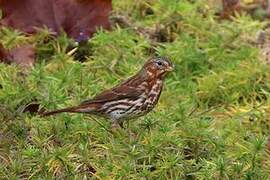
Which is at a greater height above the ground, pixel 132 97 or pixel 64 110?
pixel 64 110

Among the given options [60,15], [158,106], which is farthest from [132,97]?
[60,15]

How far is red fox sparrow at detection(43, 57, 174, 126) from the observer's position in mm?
6613

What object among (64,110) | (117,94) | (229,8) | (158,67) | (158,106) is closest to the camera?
(64,110)

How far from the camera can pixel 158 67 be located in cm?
697

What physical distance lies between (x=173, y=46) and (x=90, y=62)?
668 mm

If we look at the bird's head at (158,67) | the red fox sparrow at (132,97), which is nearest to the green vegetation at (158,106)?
the red fox sparrow at (132,97)

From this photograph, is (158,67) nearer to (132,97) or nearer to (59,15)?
(132,97)

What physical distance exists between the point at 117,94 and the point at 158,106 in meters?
0.52

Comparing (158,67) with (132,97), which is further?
(158,67)

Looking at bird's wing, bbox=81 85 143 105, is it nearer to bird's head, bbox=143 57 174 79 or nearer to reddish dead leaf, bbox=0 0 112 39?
bird's head, bbox=143 57 174 79

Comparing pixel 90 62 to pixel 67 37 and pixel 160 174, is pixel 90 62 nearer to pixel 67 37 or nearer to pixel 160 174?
pixel 67 37

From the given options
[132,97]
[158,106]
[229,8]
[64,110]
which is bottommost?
[229,8]

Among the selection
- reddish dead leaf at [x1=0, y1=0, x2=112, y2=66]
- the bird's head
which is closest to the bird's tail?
the bird's head

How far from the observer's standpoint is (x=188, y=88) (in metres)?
7.54
